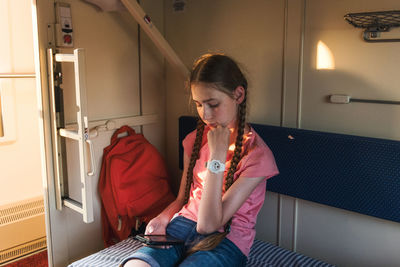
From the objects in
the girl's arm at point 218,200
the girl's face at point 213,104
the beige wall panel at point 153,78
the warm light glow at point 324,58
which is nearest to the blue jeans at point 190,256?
the girl's arm at point 218,200

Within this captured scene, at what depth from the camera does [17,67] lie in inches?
121

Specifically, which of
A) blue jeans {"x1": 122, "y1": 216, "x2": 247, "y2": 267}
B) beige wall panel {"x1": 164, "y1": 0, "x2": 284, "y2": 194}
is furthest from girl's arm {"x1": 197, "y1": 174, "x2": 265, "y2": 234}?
beige wall panel {"x1": 164, "y1": 0, "x2": 284, "y2": 194}

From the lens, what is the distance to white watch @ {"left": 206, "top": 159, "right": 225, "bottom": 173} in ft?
5.50

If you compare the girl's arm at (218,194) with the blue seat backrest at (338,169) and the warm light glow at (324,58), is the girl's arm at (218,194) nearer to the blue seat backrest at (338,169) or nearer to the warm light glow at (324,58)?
the blue seat backrest at (338,169)

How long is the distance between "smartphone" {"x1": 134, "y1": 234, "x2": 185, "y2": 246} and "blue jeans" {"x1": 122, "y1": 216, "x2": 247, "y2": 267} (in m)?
0.04

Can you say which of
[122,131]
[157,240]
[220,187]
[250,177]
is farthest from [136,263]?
[122,131]

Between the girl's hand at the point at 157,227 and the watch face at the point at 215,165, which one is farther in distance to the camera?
the girl's hand at the point at 157,227

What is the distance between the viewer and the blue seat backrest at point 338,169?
1899 mm

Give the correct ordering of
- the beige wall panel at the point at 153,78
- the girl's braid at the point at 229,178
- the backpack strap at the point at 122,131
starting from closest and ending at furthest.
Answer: the girl's braid at the point at 229,178
the backpack strap at the point at 122,131
the beige wall panel at the point at 153,78

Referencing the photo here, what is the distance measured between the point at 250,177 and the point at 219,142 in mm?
219

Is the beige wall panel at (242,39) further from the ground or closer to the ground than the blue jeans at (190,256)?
further from the ground

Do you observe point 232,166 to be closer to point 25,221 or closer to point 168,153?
point 168,153

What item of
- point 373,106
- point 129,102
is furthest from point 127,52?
point 373,106

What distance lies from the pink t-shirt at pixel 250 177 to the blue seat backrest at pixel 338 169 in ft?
1.21
